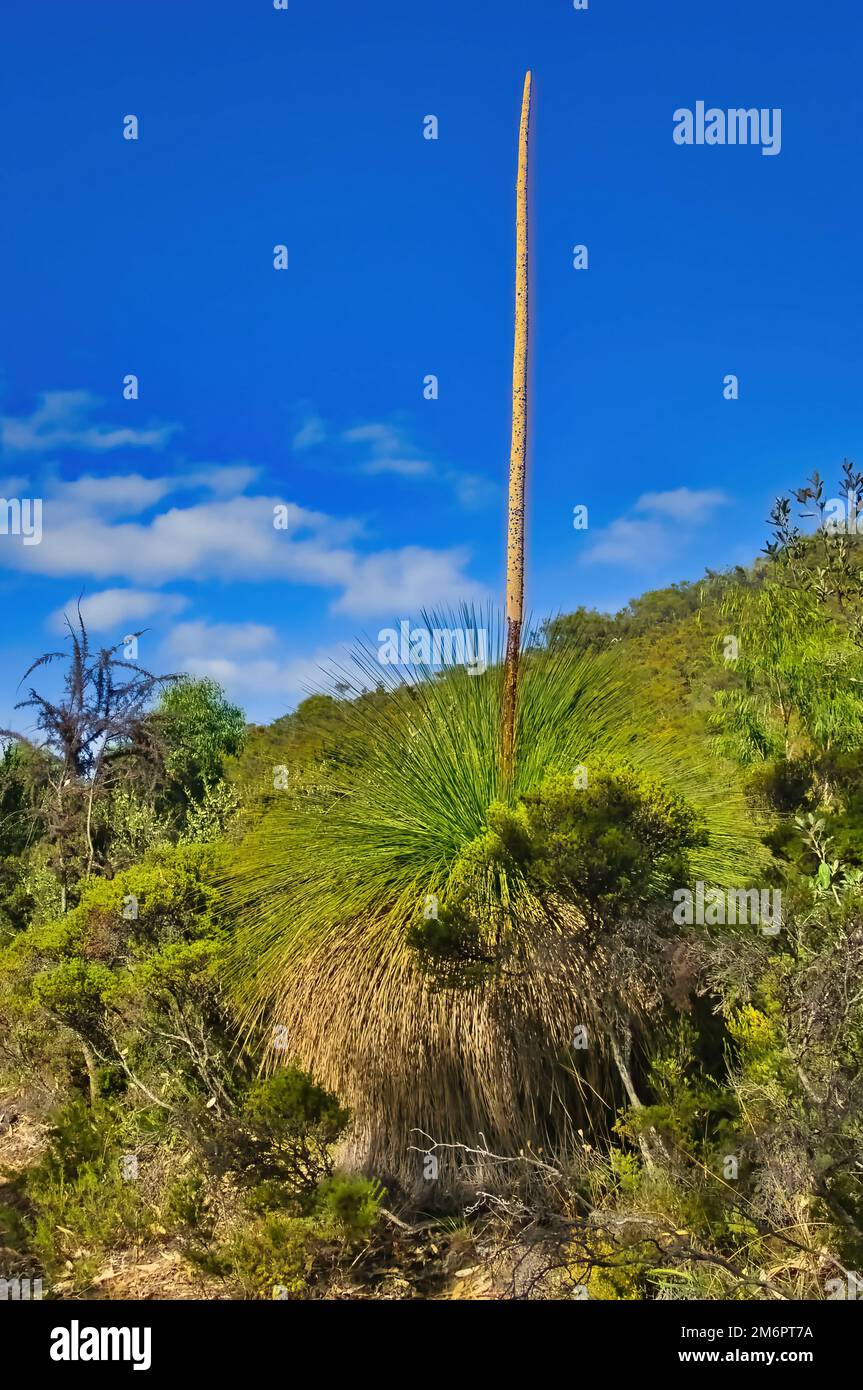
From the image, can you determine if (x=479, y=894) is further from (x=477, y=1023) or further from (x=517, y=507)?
(x=517, y=507)

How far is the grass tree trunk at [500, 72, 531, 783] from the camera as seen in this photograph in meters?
5.96

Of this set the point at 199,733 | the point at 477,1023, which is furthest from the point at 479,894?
the point at 199,733

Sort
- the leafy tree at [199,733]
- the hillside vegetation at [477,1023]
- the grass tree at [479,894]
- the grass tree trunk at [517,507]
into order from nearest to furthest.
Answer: the hillside vegetation at [477,1023] < the grass tree at [479,894] < the grass tree trunk at [517,507] < the leafy tree at [199,733]

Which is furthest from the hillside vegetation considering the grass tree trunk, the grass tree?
the grass tree trunk

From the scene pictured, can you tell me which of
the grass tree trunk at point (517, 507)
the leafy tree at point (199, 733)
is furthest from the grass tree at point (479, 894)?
the leafy tree at point (199, 733)

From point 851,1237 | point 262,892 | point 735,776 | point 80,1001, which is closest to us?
point 851,1237

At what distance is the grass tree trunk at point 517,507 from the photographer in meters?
5.96

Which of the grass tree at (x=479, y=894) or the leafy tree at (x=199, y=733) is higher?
the leafy tree at (x=199, y=733)

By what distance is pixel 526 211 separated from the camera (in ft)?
20.0

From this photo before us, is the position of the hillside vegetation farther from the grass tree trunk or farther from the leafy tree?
the leafy tree

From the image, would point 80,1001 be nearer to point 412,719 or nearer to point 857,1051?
point 412,719

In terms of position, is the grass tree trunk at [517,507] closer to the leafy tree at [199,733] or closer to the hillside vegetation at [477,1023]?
the hillside vegetation at [477,1023]

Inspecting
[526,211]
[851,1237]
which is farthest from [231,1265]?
[526,211]

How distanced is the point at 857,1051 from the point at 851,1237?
2.56ft
